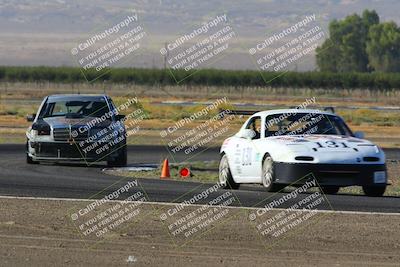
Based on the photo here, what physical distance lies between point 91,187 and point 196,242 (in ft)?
23.2

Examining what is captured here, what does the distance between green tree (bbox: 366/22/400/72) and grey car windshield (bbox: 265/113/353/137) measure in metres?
162

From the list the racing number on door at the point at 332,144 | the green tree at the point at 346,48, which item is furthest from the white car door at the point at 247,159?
the green tree at the point at 346,48

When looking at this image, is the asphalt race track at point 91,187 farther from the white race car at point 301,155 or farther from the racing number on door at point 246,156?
the racing number on door at point 246,156

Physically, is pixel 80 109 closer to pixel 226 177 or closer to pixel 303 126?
pixel 226 177

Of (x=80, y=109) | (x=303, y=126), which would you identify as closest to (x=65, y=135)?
(x=80, y=109)

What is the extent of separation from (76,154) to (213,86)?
109 m

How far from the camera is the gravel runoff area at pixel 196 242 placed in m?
12.0

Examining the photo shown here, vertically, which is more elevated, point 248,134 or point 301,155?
point 301,155

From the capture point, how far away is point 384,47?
598ft

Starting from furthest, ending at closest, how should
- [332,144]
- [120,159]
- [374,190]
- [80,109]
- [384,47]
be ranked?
[384,47], [80,109], [120,159], [374,190], [332,144]

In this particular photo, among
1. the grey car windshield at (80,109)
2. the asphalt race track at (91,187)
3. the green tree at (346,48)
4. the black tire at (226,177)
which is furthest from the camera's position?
the green tree at (346,48)

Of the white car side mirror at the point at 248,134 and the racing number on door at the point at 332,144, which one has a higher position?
the racing number on door at the point at 332,144

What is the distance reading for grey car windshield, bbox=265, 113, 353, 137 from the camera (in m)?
19.9

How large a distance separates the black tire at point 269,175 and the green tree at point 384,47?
16339 cm
